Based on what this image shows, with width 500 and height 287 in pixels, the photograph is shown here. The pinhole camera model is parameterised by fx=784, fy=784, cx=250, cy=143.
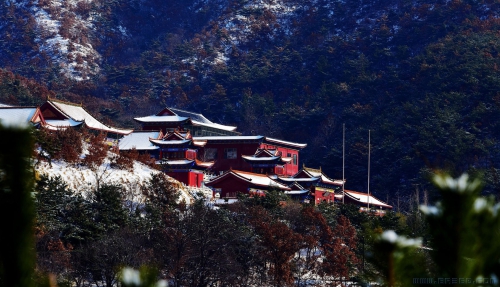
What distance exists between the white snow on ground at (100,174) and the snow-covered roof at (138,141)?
1296 centimetres

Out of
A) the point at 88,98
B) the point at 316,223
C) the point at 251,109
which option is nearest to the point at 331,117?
the point at 251,109

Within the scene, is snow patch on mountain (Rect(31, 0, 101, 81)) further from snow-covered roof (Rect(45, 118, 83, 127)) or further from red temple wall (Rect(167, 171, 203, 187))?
red temple wall (Rect(167, 171, 203, 187))

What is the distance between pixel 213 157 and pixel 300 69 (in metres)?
41.6

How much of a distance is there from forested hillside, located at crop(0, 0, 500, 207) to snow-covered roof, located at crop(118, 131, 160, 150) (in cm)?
1481

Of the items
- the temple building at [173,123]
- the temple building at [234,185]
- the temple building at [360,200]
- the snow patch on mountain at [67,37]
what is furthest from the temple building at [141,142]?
the snow patch on mountain at [67,37]

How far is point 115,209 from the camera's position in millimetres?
30984

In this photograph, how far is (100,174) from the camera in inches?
1468

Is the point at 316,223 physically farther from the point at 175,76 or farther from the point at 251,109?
the point at 175,76

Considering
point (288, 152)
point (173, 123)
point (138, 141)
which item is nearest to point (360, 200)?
point (288, 152)

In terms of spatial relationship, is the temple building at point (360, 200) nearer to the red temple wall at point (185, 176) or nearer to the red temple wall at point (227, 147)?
the red temple wall at point (227, 147)

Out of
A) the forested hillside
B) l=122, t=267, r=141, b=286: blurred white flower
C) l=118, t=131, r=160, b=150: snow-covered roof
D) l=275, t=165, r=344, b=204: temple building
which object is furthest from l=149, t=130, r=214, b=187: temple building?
l=122, t=267, r=141, b=286: blurred white flower

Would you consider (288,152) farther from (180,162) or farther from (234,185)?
(234,185)

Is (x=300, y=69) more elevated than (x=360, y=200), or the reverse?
(x=300, y=69)

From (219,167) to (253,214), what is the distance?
26.0 metres
